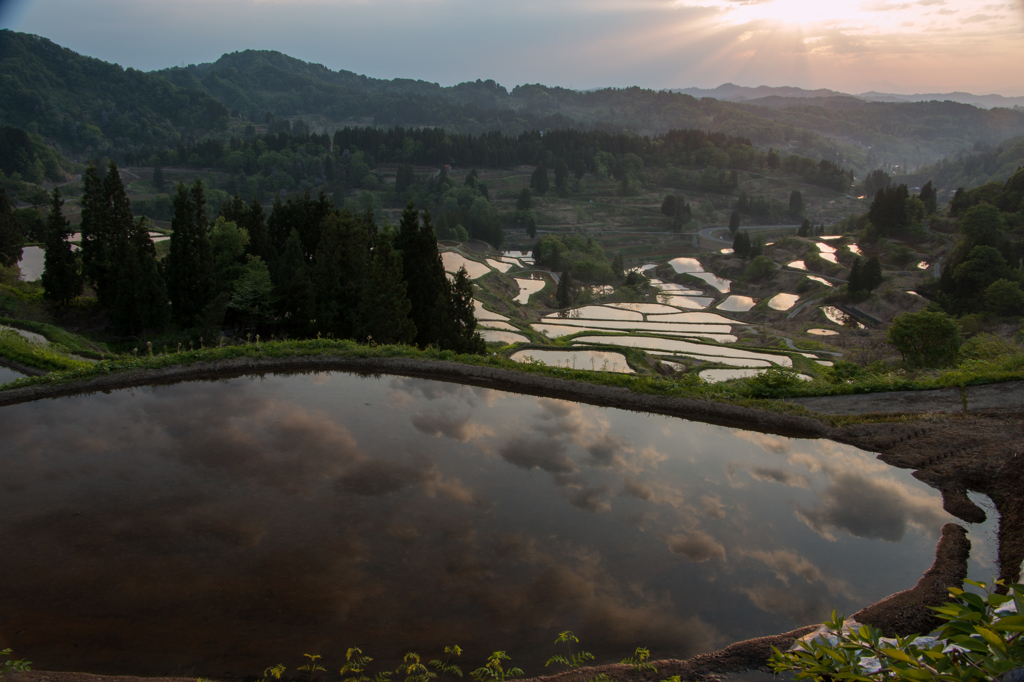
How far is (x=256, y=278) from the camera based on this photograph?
26.9m

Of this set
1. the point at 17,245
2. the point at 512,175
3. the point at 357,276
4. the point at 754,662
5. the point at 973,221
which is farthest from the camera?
the point at 512,175

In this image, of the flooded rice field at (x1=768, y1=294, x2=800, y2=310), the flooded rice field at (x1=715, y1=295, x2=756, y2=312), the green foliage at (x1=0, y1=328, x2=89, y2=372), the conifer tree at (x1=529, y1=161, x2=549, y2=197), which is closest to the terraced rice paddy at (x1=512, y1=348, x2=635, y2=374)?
the green foliage at (x1=0, y1=328, x2=89, y2=372)

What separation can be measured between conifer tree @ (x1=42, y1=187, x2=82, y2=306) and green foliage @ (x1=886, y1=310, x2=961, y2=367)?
4252cm

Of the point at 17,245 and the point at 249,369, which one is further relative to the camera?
the point at 17,245

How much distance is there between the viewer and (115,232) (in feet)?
95.8

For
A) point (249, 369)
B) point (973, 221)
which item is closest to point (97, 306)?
point (249, 369)

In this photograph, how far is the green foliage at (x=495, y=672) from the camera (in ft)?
23.8

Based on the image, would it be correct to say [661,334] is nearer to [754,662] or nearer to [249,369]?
[249,369]

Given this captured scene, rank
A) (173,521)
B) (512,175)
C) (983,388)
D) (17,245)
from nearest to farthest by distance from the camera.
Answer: (173,521) → (983,388) → (17,245) → (512,175)

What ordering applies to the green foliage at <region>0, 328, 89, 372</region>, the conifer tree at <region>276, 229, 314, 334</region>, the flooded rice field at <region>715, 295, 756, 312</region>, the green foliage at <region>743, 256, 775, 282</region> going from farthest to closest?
the green foliage at <region>743, 256, 775, 282</region> → the flooded rice field at <region>715, 295, 756, 312</region> → the conifer tree at <region>276, 229, 314, 334</region> → the green foliage at <region>0, 328, 89, 372</region>

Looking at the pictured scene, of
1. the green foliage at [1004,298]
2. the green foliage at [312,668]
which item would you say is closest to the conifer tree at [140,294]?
the green foliage at [312,668]

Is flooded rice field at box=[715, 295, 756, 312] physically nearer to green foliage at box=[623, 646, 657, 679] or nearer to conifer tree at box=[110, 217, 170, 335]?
conifer tree at box=[110, 217, 170, 335]

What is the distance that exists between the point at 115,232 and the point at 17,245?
18.3m

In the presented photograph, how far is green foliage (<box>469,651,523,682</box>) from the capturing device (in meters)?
7.27
